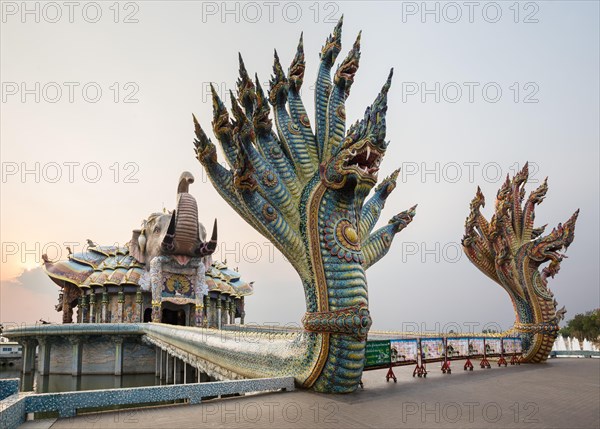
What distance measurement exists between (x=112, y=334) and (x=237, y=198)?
52.7 feet

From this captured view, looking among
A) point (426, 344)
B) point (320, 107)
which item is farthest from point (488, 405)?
point (320, 107)

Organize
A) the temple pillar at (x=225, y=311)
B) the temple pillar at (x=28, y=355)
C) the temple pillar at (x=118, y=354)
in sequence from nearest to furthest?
the temple pillar at (x=118, y=354)
the temple pillar at (x=28, y=355)
the temple pillar at (x=225, y=311)

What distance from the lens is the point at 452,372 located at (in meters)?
10.3

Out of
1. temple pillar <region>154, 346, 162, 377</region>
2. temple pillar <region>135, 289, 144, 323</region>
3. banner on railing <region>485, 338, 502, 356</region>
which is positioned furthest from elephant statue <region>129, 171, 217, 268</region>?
banner on railing <region>485, 338, 502, 356</region>

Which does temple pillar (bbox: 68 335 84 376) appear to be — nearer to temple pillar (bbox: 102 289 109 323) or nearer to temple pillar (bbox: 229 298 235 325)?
temple pillar (bbox: 102 289 109 323)

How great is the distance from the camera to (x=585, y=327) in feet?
98.0

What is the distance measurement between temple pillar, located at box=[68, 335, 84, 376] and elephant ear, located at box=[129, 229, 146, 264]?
635 centimetres

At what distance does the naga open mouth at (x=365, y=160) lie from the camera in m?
7.43

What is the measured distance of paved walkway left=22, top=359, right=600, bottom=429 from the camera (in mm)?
4875

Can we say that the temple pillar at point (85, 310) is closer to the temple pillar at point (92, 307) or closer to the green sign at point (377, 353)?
the temple pillar at point (92, 307)

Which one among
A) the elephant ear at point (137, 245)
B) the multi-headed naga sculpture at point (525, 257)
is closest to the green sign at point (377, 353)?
the multi-headed naga sculpture at point (525, 257)

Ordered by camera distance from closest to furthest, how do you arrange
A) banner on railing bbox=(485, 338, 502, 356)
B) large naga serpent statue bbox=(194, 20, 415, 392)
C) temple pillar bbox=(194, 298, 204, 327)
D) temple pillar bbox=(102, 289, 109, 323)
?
large naga serpent statue bbox=(194, 20, 415, 392), banner on railing bbox=(485, 338, 502, 356), temple pillar bbox=(102, 289, 109, 323), temple pillar bbox=(194, 298, 204, 327)

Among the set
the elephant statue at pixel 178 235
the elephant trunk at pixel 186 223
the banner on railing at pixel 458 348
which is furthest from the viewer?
the elephant statue at pixel 178 235

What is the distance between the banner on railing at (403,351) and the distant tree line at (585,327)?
24267 millimetres
